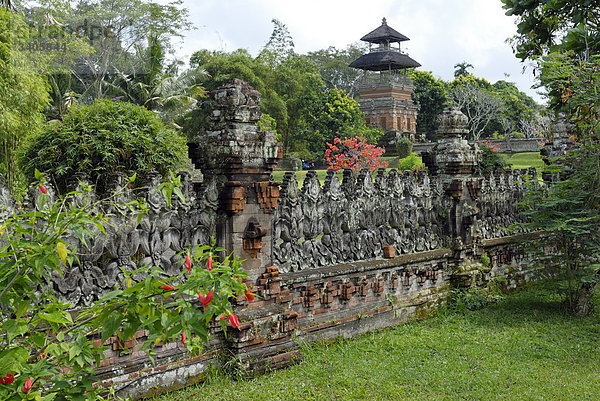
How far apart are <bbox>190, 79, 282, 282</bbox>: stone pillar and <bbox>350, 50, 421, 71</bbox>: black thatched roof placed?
5495cm

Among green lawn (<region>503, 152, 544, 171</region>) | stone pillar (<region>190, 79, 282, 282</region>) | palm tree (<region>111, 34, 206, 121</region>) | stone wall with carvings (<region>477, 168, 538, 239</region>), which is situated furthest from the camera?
green lawn (<region>503, 152, 544, 171</region>)

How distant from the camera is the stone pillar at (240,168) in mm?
6312

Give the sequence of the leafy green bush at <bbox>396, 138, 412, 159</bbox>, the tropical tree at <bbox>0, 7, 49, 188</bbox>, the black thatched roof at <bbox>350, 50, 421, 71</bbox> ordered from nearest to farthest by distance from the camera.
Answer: the tropical tree at <bbox>0, 7, 49, 188</bbox>, the leafy green bush at <bbox>396, 138, 412, 159</bbox>, the black thatched roof at <bbox>350, 50, 421, 71</bbox>

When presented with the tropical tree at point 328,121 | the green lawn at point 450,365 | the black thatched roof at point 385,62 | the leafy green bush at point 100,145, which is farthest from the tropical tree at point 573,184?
the black thatched roof at point 385,62

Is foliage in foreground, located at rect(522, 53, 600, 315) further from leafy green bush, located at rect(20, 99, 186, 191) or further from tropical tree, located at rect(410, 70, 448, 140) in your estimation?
tropical tree, located at rect(410, 70, 448, 140)

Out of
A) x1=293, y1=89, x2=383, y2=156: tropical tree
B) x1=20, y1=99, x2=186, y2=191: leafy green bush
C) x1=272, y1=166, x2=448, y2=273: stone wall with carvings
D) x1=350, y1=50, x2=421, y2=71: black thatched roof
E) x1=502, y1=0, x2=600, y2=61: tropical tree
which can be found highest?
x1=350, y1=50, x2=421, y2=71: black thatched roof

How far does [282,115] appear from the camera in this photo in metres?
44.0

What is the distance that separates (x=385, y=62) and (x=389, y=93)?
3848mm

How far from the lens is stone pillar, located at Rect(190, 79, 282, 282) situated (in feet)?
20.7

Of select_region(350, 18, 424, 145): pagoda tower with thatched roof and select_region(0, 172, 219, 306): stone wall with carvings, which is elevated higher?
select_region(350, 18, 424, 145): pagoda tower with thatched roof

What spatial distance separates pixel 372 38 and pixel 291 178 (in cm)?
6063

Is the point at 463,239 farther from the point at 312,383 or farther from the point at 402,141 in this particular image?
the point at 402,141

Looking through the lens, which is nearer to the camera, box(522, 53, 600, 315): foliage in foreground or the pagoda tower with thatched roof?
box(522, 53, 600, 315): foliage in foreground

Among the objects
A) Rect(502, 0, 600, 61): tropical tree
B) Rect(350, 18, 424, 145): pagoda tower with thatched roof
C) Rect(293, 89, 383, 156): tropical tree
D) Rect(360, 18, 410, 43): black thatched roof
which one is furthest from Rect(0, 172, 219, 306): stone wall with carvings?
Rect(360, 18, 410, 43): black thatched roof
